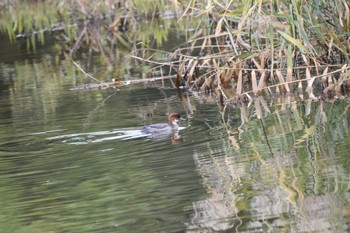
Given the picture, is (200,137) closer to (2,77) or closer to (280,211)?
(280,211)

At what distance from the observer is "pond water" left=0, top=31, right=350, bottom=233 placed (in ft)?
21.6

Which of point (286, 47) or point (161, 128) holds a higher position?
point (286, 47)

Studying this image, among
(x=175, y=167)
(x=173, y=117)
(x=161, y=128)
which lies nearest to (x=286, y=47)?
(x=173, y=117)

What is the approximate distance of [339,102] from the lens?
11.2 metres

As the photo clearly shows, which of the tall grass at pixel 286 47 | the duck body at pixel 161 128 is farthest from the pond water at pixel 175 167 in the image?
the tall grass at pixel 286 47

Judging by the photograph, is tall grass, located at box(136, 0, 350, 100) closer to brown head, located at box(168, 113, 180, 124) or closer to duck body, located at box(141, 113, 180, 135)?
brown head, located at box(168, 113, 180, 124)

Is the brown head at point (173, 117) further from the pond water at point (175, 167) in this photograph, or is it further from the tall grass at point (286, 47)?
the tall grass at point (286, 47)

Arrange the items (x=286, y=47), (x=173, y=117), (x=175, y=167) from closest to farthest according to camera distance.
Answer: (x=175, y=167) < (x=173, y=117) < (x=286, y=47)

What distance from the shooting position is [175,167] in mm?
8375

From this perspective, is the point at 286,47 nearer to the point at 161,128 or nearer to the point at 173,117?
the point at 173,117

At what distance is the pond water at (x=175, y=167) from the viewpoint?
6594 millimetres

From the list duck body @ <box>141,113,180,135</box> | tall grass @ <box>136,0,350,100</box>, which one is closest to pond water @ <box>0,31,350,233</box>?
duck body @ <box>141,113,180,135</box>

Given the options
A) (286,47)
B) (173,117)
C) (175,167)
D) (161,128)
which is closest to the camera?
(175,167)

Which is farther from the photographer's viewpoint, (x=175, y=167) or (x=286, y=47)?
(x=286, y=47)
